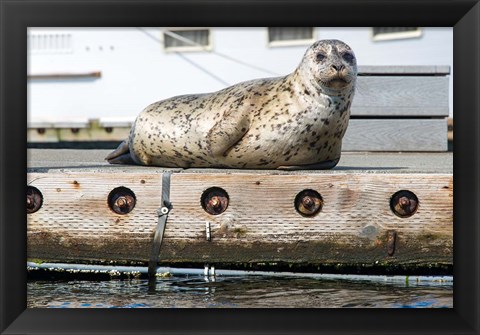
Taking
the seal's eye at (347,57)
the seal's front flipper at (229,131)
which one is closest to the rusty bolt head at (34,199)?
the seal's front flipper at (229,131)

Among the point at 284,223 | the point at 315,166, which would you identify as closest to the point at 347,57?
the point at 315,166

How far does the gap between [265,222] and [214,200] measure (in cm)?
29

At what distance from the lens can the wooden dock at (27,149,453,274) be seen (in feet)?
16.3

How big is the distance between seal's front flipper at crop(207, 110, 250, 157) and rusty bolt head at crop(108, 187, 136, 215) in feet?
2.64

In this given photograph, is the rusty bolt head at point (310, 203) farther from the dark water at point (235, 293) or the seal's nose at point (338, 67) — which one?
the seal's nose at point (338, 67)

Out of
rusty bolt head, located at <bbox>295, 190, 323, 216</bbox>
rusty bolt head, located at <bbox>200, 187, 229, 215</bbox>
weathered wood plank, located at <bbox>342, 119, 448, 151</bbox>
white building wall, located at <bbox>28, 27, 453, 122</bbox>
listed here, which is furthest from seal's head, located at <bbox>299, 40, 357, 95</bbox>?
white building wall, located at <bbox>28, 27, 453, 122</bbox>

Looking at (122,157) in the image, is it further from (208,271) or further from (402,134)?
(402,134)

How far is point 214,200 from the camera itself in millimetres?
5043

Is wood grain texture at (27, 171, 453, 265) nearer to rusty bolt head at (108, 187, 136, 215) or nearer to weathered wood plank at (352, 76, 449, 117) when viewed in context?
rusty bolt head at (108, 187, 136, 215)
